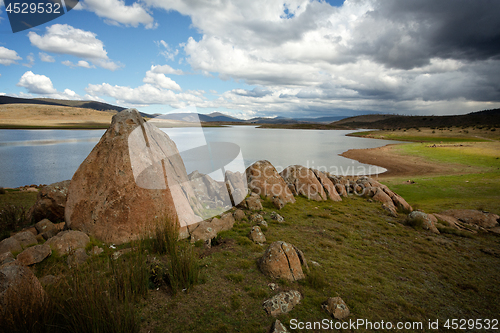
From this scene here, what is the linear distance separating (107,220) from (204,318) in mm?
4408

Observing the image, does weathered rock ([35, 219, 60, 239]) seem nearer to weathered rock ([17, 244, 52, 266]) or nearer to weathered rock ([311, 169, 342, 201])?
weathered rock ([17, 244, 52, 266])

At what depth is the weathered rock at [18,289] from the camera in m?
3.15

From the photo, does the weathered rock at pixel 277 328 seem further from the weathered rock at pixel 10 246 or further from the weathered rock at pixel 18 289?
the weathered rock at pixel 10 246

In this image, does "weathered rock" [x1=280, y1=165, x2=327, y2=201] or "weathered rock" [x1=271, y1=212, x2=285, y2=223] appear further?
"weathered rock" [x1=280, y1=165, x2=327, y2=201]

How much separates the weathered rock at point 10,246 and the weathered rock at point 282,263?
6.15 m

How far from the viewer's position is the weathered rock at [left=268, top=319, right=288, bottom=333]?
3.94m

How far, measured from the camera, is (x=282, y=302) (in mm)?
4648

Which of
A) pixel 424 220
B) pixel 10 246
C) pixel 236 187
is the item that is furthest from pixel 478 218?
pixel 10 246

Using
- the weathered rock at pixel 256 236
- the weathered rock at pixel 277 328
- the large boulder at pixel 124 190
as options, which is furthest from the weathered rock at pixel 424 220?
the large boulder at pixel 124 190

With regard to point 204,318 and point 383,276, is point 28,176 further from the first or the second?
point 383,276

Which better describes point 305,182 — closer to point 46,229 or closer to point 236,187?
point 236,187

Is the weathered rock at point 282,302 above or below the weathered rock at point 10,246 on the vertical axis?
below

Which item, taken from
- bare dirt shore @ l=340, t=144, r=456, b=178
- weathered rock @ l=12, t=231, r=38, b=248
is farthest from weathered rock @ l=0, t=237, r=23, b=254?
bare dirt shore @ l=340, t=144, r=456, b=178

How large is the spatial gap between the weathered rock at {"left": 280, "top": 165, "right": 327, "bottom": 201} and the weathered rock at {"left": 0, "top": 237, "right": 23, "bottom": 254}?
12.8 metres
